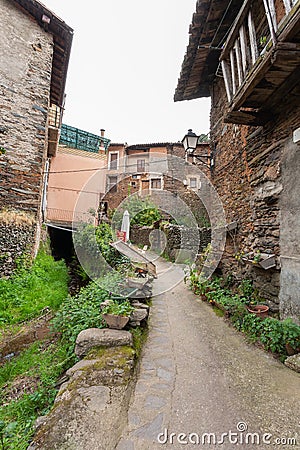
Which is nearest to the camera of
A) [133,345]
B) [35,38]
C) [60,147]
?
[133,345]

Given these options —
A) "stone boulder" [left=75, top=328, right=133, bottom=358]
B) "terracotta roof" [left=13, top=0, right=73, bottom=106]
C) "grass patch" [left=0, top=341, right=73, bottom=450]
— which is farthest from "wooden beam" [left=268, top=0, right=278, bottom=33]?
"terracotta roof" [left=13, top=0, right=73, bottom=106]

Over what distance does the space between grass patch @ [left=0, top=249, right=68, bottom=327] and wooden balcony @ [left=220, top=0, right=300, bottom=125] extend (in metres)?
4.84

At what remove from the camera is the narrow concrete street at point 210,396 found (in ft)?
5.40

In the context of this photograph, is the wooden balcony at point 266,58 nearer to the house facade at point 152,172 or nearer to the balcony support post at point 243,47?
the balcony support post at point 243,47

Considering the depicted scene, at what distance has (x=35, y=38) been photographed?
5988mm

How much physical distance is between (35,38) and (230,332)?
8004 mm

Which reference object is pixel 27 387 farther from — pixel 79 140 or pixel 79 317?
pixel 79 140

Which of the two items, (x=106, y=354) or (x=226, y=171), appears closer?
(x=106, y=354)

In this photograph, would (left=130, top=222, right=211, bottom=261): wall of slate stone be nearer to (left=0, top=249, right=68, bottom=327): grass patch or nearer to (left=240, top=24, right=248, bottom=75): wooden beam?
(left=0, top=249, right=68, bottom=327): grass patch

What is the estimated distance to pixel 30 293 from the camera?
16.3 ft

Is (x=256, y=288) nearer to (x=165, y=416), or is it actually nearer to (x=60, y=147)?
(x=165, y=416)

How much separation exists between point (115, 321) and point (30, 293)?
299 cm

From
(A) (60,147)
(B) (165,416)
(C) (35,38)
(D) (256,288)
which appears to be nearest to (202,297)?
(D) (256,288)

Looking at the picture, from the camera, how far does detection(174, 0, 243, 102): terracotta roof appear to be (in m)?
4.18
